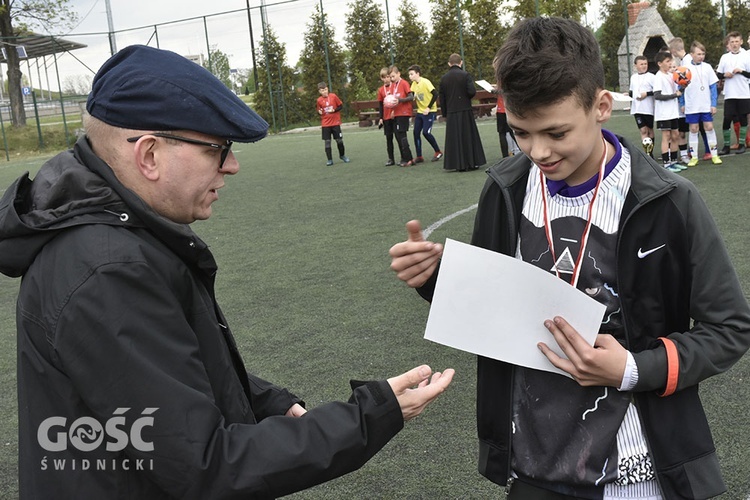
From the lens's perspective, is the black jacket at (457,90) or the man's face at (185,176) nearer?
the man's face at (185,176)

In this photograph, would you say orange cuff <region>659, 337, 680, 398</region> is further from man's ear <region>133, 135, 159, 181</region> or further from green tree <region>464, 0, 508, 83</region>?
green tree <region>464, 0, 508, 83</region>

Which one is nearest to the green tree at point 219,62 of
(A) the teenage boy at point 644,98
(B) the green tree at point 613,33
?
(B) the green tree at point 613,33

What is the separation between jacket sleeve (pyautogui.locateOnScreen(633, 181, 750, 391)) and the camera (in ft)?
6.22

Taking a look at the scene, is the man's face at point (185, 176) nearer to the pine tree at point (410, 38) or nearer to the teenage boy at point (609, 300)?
the teenage boy at point (609, 300)

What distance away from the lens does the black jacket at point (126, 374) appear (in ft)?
5.04

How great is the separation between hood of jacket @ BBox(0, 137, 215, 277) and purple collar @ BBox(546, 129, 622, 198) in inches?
36.4

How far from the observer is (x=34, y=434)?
1.71 metres

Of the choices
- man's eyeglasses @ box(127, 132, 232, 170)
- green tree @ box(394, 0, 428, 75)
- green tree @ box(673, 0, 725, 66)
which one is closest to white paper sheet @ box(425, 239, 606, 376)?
man's eyeglasses @ box(127, 132, 232, 170)

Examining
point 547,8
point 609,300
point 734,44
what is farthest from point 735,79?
point 547,8

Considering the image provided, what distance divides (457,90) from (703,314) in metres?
14.0

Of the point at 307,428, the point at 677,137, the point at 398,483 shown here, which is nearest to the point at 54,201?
the point at 307,428

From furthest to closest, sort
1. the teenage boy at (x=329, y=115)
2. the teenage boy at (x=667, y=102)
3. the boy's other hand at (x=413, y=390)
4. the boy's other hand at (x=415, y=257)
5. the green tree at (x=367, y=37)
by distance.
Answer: the green tree at (x=367, y=37) → the teenage boy at (x=329, y=115) → the teenage boy at (x=667, y=102) → the boy's other hand at (x=415, y=257) → the boy's other hand at (x=413, y=390)

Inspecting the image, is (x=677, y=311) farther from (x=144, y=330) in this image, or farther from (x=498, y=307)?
(x=144, y=330)

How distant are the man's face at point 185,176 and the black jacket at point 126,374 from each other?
0.27 feet
